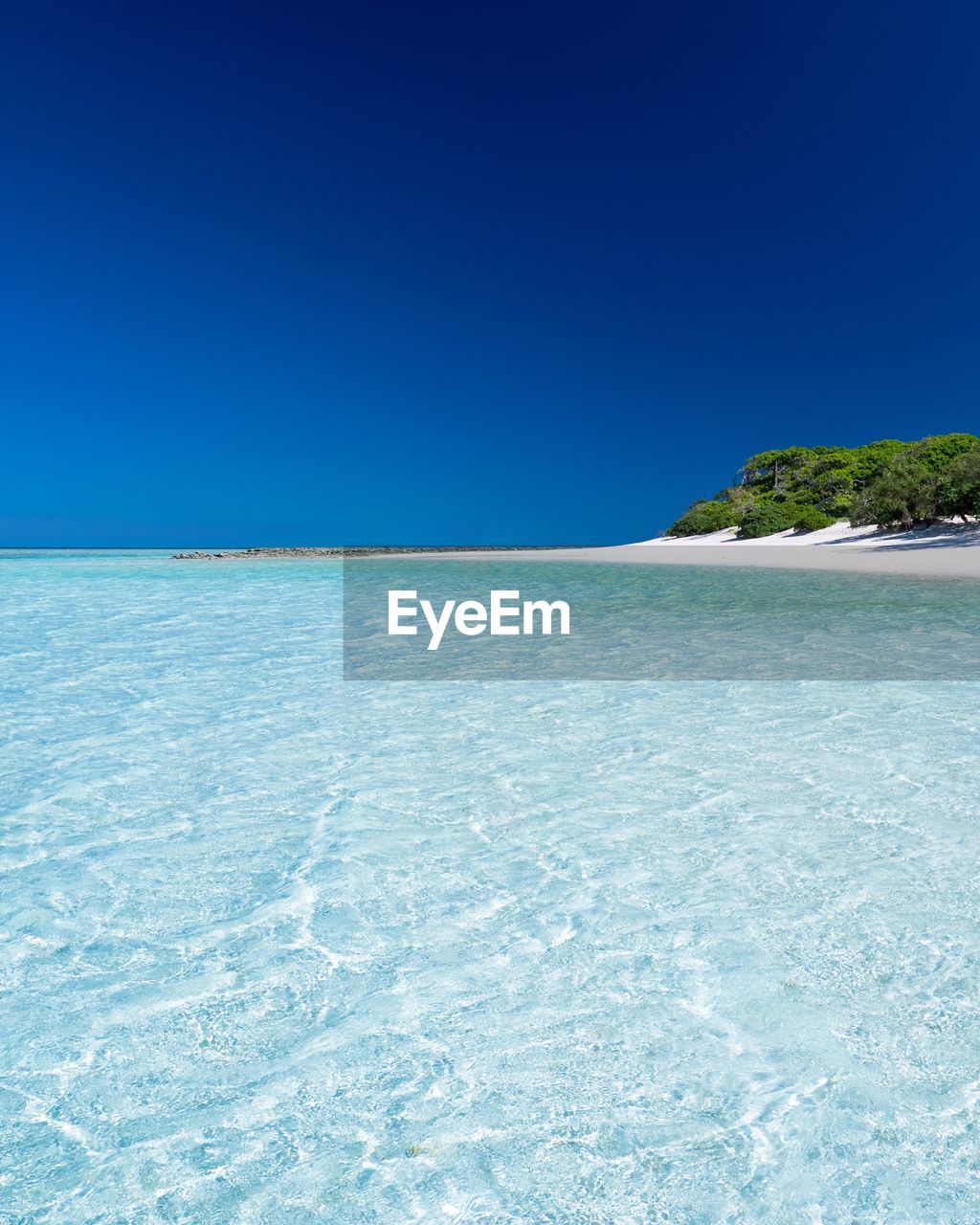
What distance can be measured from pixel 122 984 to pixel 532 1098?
49.5 inches

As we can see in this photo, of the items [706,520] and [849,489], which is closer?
[849,489]

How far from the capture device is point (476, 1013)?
2135 mm

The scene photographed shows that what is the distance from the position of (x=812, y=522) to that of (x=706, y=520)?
37.4 feet

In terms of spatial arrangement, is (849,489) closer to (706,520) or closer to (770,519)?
(770,519)

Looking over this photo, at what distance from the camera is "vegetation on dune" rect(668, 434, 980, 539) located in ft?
94.3

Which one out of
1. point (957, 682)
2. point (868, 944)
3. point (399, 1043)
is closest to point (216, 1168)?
point (399, 1043)

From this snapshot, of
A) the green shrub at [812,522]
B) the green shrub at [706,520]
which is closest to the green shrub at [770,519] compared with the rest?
the green shrub at [812,522]

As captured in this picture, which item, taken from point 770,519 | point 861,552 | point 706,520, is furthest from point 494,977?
point 706,520

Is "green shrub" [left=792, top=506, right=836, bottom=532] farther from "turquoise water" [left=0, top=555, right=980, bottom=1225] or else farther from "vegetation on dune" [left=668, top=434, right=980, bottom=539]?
"turquoise water" [left=0, top=555, right=980, bottom=1225]

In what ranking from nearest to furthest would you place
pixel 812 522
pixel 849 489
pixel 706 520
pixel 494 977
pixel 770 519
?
pixel 494 977, pixel 812 522, pixel 770 519, pixel 849 489, pixel 706 520

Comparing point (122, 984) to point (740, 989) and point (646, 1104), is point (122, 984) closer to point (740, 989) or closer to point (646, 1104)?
point (646, 1104)

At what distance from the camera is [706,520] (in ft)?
162

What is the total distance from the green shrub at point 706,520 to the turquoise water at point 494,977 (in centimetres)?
4600

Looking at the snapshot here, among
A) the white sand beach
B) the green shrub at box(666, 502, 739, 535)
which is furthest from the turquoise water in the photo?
the green shrub at box(666, 502, 739, 535)
